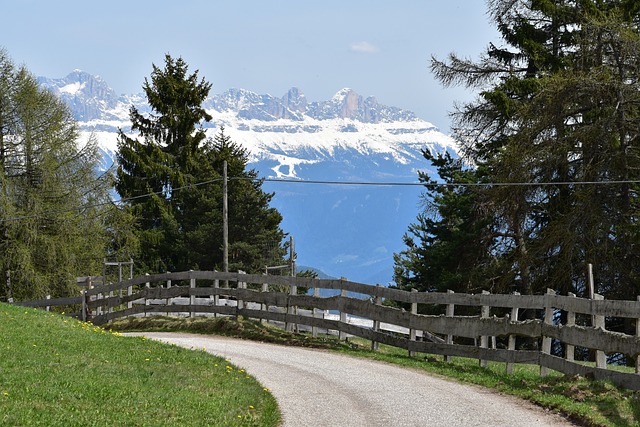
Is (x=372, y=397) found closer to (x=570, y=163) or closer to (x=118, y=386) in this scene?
(x=118, y=386)

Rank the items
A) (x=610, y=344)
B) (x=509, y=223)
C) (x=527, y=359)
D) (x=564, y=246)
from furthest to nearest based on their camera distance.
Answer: (x=509, y=223)
(x=564, y=246)
(x=527, y=359)
(x=610, y=344)

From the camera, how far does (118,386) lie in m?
12.5

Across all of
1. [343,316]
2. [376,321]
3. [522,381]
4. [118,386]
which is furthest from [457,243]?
[118,386]

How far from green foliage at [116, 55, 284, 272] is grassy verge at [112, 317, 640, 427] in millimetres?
35048

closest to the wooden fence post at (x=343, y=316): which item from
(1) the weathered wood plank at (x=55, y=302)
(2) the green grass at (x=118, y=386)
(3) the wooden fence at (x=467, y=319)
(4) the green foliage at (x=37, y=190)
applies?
(3) the wooden fence at (x=467, y=319)

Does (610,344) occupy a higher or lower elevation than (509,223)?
lower

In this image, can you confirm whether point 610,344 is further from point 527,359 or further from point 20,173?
point 20,173

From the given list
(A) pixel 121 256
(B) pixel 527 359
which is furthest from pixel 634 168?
(A) pixel 121 256

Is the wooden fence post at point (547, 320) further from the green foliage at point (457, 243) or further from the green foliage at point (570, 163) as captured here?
the green foliage at point (457, 243)

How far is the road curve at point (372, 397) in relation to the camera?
12.2 meters

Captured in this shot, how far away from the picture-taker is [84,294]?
1307 inches

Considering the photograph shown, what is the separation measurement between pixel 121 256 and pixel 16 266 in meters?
10.7

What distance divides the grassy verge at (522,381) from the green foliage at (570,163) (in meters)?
10.1

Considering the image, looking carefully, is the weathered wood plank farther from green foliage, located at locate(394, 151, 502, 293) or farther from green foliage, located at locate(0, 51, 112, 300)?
green foliage, located at locate(394, 151, 502, 293)
